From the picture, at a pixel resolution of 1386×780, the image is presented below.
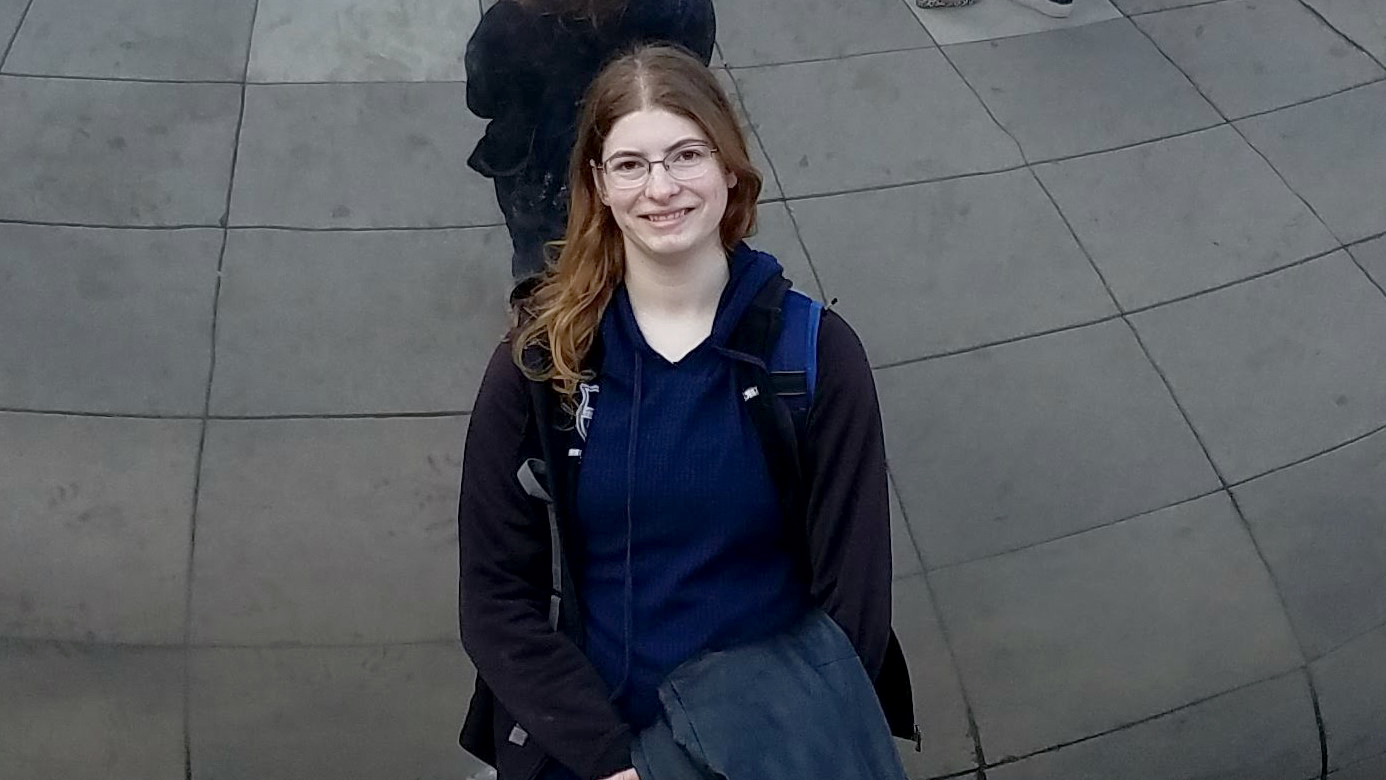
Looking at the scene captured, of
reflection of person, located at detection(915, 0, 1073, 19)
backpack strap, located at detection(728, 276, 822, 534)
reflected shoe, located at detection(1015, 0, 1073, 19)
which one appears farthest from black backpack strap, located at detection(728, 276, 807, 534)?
reflected shoe, located at detection(1015, 0, 1073, 19)

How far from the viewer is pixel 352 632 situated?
4.23m

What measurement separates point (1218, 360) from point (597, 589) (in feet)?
11.0

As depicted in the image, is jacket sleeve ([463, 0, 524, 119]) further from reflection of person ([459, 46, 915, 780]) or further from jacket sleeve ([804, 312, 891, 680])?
jacket sleeve ([804, 312, 891, 680])

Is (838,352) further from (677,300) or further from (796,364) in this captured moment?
(677,300)

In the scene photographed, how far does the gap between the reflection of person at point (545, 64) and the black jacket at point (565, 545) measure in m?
1.40

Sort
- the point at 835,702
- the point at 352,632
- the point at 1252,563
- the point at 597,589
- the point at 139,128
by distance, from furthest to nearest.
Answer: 1. the point at 139,128
2. the point at 1252,563
3. the point at 352,632
4. the point at 597,589
5. the point at 835,702

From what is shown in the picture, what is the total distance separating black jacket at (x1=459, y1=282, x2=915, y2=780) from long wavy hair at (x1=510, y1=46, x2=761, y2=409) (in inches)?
2.0

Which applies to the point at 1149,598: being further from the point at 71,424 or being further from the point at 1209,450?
the point at 71,424

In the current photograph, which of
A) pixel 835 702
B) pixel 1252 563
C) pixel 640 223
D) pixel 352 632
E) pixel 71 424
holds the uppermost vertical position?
pixel 640 223

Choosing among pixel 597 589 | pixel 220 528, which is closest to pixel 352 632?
pixel 220 528

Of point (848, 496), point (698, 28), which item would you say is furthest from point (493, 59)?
point (848, 496)

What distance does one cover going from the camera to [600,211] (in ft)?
8.20

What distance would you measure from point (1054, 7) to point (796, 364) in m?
4.77

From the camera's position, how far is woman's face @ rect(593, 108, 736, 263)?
7.72ft
